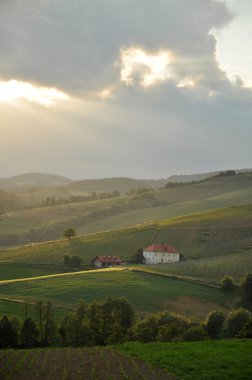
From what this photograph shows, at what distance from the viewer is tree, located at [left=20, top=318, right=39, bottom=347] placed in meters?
46.6

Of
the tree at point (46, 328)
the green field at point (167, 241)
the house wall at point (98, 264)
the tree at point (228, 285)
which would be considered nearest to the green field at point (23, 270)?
the green field at point (167, 241)

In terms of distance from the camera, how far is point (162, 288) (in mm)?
75812

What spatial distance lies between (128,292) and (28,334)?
26.6m

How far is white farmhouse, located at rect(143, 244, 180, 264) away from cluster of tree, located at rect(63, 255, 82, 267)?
13.9m


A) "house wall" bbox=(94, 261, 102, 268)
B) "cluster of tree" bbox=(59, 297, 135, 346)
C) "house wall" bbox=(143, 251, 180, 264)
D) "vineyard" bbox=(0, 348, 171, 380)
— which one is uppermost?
"vineyard" bbox=(0, 348, 171, 380)

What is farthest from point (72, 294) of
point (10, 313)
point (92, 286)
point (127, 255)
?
point (127, 255)

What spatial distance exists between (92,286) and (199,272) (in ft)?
67.5

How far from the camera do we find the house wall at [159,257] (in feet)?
348

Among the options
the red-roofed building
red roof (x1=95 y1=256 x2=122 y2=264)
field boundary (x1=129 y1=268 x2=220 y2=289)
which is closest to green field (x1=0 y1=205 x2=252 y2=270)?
the red-roofed building

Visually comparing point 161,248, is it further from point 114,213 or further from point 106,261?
point 114,213

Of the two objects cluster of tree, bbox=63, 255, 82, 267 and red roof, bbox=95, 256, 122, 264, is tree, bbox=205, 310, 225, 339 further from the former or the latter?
cluster of tree, bbox=63, 255, 82, 267

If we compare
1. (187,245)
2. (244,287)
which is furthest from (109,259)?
(244,287)

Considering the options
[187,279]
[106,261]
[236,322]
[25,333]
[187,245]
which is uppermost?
[187,245]

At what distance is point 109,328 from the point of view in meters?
50.0
